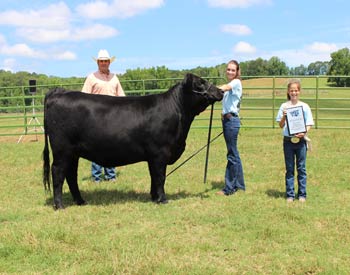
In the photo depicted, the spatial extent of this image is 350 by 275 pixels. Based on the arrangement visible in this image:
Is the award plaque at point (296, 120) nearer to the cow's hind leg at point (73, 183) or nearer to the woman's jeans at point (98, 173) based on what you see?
the cow's hind leg at point (73, 183)

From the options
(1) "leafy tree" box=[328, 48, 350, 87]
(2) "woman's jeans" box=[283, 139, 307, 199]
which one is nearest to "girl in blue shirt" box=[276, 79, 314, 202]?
(2) "woman's jeans" box=[283, 139, 307, 199]

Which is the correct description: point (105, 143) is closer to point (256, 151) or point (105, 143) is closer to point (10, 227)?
point (10, 227)

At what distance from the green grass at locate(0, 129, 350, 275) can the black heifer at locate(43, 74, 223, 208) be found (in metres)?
0.60

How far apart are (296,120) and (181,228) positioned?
2.22 m

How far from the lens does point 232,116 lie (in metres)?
6.02

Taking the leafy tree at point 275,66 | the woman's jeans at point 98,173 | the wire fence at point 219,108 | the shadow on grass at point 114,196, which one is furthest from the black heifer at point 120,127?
the leafy tree at point 275,66

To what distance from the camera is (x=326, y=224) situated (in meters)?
4.81

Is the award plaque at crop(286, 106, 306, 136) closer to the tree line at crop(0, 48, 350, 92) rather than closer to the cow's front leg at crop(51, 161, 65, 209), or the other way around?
the cow's front leg at crop(51, 161, 65, 209)

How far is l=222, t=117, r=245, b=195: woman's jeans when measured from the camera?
6.05m

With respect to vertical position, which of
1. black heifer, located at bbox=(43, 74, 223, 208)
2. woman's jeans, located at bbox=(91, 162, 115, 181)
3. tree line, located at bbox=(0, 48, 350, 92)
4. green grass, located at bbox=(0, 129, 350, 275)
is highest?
tree line, located at bbox=(0, 48, 350, 92)

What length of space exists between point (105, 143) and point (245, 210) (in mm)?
2104

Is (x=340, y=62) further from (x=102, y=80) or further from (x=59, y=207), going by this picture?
(x=59, y=207)

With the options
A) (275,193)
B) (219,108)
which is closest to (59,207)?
(275,193)

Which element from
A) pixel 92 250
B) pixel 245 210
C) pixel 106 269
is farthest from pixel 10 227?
pixel 245 210
